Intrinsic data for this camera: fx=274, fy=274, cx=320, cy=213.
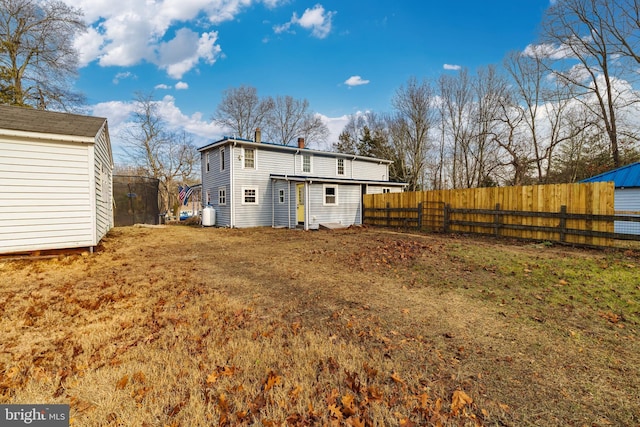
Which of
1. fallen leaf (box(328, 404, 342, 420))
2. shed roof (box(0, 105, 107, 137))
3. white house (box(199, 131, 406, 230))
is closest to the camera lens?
fallen leaf (box(328, 404, 342, 420))

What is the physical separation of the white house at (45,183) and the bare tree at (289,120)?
102 ft

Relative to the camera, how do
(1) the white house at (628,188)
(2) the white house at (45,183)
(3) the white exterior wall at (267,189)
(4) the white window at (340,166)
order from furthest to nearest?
1. (4) the white window at (340,166)
2. (3) the white exterior wall at (267,189)
3. (1) the white house at (628,188)
4. (2) the white house at (45,183)

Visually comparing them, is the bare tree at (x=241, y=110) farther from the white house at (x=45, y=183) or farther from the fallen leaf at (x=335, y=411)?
the fallen leaf at (x=335, y=411)

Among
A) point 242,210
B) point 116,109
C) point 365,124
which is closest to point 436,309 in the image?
point 242,210

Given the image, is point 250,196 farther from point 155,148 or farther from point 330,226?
point 155,148

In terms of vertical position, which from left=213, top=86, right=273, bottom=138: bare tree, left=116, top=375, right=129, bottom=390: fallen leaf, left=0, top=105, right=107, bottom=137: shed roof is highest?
left=213, top=86, right=273, bottom=138: bare tree

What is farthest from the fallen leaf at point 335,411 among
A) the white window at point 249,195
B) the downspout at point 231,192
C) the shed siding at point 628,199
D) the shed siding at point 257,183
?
the white window at point 249,195

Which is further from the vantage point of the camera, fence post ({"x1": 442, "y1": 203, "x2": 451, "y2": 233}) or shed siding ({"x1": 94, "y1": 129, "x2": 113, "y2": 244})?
fence post ({"x1": 442, "y1": 203, "x2": 451, "y2": 233})

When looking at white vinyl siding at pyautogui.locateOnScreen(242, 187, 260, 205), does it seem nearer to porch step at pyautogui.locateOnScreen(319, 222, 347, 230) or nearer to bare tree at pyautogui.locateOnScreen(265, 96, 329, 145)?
porch step at pyautogui.locateOnScreen(319, 222, 347, 230)

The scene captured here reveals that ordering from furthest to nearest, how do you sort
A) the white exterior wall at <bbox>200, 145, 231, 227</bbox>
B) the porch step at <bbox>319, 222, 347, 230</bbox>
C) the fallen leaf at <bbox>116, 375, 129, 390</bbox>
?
the white exterior wall at <bbox>200, 145, 231, 227</bbox>
the porch step at <bbox>319, 222, 347, 230</bbox>
the fallen leaf at <bbox>116, 375, 129, 390</bbox>

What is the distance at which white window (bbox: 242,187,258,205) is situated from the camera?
1803cm

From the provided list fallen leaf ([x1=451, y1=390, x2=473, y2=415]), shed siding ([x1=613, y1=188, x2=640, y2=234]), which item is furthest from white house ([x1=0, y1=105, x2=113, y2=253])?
shed siding ([x1=613, y1=188, x2=640, y2=234])

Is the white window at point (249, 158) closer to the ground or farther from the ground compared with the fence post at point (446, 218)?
farther from the ground

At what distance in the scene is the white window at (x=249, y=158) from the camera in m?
18.1
